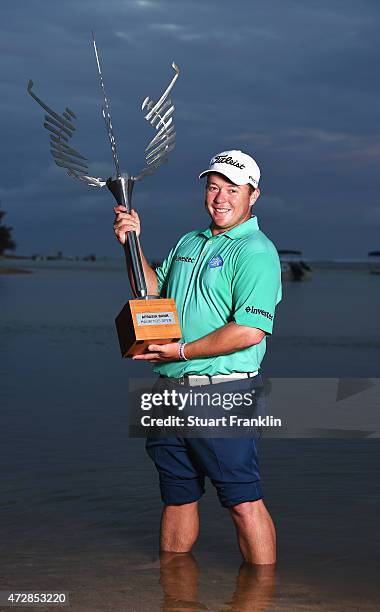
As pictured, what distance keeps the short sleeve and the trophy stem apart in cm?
44

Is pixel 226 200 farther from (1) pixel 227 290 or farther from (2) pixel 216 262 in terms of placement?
(1) pixel 227 290

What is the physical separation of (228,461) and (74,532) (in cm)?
175

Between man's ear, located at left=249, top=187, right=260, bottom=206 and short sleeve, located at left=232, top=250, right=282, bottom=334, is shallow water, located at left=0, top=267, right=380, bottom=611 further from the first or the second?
man's ear, located at left=249, top=187, right=260, bottom=206

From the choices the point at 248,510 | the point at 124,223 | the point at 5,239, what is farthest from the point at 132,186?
the point at 5,239

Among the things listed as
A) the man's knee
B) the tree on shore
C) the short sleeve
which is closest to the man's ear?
the short sleeve

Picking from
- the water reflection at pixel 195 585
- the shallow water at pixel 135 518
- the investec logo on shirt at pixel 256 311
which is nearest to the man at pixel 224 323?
the investec logo on shirt at pixel 256 311

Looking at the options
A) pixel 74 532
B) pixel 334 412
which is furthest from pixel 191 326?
pixel 334 412

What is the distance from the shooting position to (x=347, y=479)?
24.6ft

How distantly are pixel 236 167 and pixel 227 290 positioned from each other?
56 centimetres

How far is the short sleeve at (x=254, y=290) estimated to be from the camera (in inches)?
181

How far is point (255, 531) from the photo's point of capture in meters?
4.84

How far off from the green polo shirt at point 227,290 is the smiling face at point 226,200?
0.16ft

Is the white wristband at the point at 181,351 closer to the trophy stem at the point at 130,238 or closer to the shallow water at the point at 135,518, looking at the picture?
the trophy stem at the point at 130,238

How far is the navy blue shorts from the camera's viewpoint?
473cm
